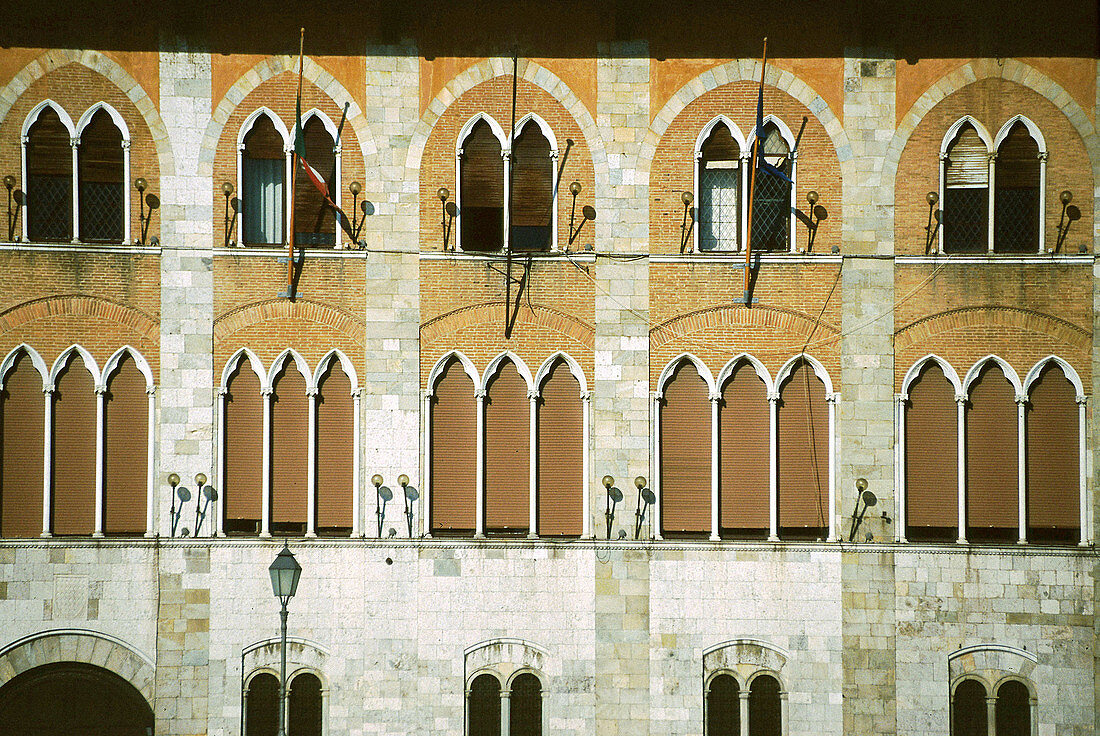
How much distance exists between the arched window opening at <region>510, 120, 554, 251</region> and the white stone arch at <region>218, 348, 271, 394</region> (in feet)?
15.1

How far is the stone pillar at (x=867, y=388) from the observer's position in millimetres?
15359

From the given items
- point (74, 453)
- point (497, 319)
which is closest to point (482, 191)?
point (497, 319)

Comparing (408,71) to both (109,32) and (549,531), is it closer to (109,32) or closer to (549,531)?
(109,32)

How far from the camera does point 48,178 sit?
15875 millimetres

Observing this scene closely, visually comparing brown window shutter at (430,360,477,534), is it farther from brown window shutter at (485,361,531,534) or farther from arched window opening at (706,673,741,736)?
arched window opening at (706,673,741,736)

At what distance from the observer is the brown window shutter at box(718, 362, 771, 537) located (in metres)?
15.8

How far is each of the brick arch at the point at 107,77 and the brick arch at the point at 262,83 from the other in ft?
2.05

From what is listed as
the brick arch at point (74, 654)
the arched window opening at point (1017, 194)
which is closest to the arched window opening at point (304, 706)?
the brick arch at point (74, 654)

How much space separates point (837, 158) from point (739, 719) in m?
9.23

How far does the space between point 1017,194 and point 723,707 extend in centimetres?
970

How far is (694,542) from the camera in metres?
15.5

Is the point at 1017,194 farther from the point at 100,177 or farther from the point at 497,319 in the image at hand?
the point at 100,177

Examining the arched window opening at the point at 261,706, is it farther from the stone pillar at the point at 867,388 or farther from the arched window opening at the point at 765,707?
the stone pillar at the point at 867,388

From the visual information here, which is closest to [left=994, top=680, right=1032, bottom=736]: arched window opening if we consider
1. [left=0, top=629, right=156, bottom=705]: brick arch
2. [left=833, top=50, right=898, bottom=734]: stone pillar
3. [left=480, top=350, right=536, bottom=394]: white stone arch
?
[left=833, top=50, right=898, bottom=734]: stone pillar
